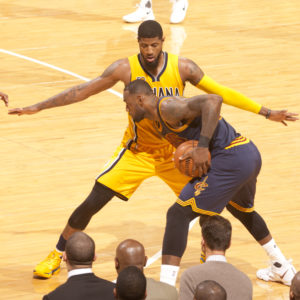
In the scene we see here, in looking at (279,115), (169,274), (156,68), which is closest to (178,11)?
(156,68)

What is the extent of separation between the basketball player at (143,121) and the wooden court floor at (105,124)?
0.62 m

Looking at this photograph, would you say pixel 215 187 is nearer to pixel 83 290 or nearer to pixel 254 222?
pixel 254 222

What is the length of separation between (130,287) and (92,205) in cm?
247

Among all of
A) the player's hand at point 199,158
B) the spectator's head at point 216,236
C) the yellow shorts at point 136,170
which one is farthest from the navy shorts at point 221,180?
the yellow shorts at point 136,170

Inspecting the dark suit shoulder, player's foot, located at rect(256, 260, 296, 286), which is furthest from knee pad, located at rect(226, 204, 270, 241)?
the dark suit shoulder

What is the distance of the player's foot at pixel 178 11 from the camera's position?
567 inches

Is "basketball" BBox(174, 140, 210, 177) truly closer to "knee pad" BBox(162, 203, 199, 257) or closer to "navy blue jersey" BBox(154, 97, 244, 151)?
"navy blue jersey" BBox(154, 97, 244, 151)

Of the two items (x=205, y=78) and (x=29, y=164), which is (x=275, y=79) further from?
(x=205, y=78)

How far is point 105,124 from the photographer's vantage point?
1041 cm

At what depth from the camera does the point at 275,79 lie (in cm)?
1177

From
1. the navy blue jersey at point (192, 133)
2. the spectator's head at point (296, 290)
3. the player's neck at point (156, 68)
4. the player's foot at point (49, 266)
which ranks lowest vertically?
the player's foot at point (49, 266)

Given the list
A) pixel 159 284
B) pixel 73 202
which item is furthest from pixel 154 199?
pixel 159 284

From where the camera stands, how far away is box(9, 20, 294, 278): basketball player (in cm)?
683

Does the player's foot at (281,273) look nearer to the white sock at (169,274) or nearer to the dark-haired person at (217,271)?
the white sock at (169,274)
